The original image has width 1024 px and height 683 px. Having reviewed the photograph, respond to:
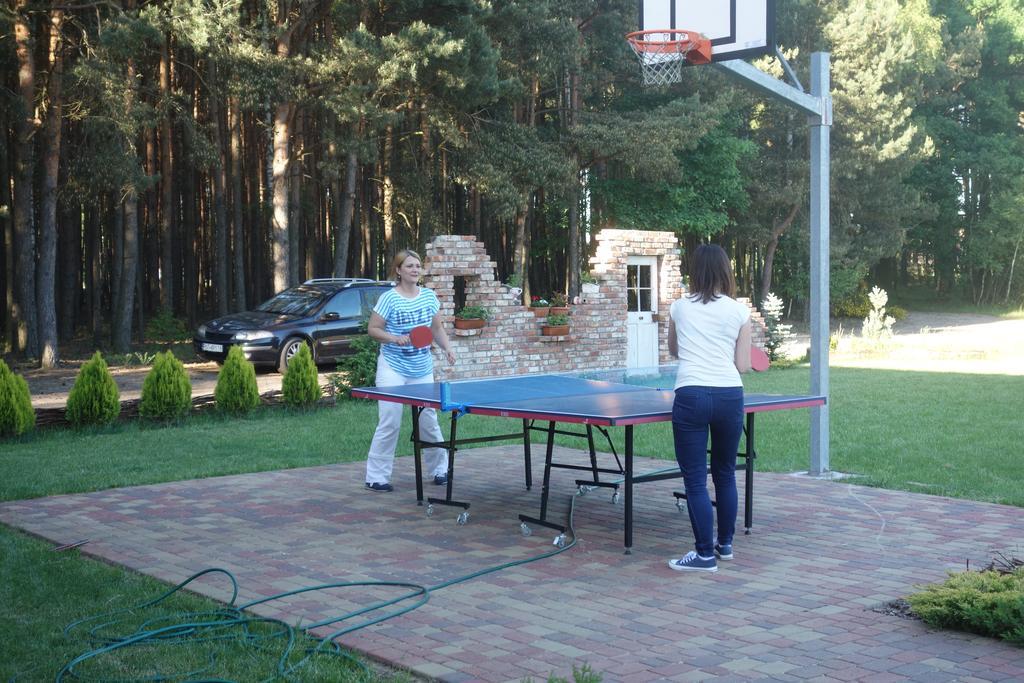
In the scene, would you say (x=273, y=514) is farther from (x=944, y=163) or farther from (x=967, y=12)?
(x=967, y=12)

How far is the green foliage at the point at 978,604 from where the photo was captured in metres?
4.05

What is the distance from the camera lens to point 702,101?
107 ft

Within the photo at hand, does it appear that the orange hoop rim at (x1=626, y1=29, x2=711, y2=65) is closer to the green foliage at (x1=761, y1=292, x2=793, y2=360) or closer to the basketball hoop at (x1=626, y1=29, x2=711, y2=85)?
the basketball hoop at (x1=626, y1=29, x2=711, y2=85)

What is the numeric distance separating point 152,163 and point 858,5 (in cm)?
2424

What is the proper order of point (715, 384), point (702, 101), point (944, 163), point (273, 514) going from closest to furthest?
1. point (715, 384)
2. point (273, 514)
3. point (702, 101)
4. point (944, 163)

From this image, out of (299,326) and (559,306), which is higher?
(559,306)

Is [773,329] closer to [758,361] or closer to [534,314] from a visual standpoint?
[534,314]

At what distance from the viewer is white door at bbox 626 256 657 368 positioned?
19047 mm

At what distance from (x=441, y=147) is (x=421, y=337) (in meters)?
20.5

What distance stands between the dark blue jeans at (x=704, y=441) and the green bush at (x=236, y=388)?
819cm

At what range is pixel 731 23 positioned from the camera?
8.52 m

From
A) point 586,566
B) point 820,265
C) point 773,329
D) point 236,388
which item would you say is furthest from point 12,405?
point 773,329

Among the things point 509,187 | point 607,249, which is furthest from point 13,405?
point 509,187

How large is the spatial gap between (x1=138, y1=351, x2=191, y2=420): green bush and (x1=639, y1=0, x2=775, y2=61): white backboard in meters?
6.56
